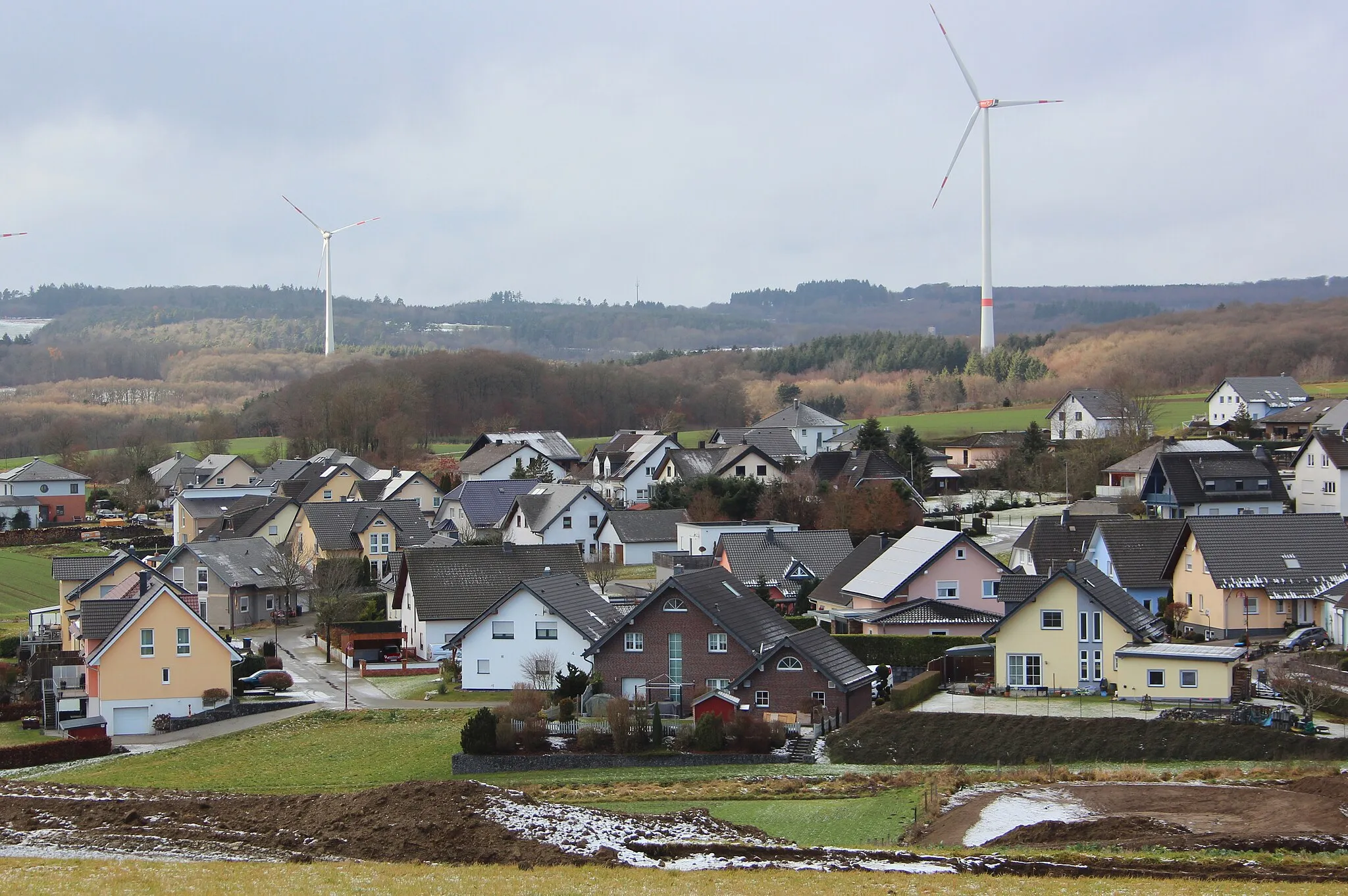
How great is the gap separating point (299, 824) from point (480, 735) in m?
7.39

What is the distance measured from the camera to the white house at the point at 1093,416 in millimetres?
85312

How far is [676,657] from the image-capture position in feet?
119

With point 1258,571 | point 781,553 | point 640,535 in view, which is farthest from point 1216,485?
point 640,535

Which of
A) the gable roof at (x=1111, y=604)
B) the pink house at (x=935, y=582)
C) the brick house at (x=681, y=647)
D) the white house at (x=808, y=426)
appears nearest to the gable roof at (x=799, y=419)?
the white house at (x=808, y=426)

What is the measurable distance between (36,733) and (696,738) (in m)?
17.0

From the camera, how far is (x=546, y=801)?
85.9ft

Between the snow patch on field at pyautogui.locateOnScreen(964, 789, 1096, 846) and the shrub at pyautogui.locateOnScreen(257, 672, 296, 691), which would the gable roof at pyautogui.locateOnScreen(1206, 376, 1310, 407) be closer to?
the shrub at pyautogui.locateOnScreen(257, 672, 296, 691)

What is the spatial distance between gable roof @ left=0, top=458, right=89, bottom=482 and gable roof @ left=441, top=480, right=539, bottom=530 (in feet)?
92.3

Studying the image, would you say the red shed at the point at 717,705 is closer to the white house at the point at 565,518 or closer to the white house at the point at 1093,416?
the white house at the point at 565,518

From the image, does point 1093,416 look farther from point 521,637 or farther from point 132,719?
point 132,719

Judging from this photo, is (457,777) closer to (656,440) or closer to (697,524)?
(697,524)

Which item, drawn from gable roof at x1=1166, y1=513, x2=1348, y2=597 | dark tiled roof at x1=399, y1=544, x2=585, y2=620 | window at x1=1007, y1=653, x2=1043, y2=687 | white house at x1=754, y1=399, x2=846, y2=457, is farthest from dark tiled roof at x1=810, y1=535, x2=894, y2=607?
white house at x1=754, y1=399, x2=846, y2=457

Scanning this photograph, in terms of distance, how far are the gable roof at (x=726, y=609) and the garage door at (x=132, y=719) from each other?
11362 millimetres

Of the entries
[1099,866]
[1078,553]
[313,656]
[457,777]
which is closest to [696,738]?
[457,777]
